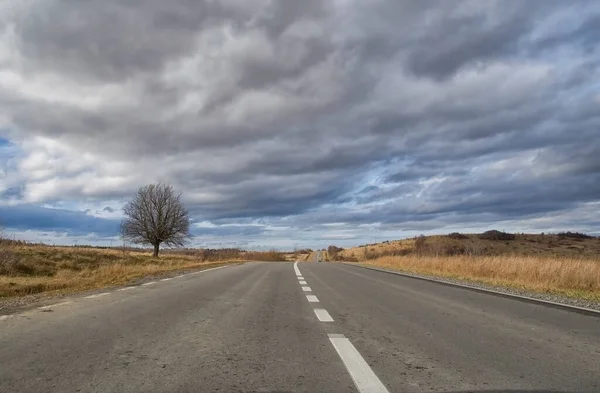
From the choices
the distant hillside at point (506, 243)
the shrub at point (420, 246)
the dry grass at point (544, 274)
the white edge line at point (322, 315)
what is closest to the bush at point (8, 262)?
the white edge line at point (322, 315)

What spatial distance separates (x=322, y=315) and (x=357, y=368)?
4124 mm

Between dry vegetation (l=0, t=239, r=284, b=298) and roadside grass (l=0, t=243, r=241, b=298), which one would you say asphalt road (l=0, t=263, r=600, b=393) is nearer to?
roadside grass (l=0, t=243, r=241, b=298)

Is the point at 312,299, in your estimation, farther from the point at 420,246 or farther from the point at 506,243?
the point at 506,243

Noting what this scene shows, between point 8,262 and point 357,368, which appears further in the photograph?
point 8,262

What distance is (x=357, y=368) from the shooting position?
555 cm

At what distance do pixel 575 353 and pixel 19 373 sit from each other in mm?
6477

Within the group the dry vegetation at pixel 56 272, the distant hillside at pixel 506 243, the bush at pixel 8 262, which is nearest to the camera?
the dry vegetation at pixel 56 272

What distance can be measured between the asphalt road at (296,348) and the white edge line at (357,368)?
0.06 ft

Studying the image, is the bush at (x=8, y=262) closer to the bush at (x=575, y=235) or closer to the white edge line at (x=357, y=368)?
the white edge line at (x=357, y=368)

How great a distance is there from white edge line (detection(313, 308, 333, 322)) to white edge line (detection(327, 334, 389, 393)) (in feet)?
6.04

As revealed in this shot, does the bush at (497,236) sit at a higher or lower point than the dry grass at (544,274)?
higher

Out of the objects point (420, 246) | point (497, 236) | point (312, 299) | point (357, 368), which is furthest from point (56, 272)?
point (497, 236)

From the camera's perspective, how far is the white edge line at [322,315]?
913cm

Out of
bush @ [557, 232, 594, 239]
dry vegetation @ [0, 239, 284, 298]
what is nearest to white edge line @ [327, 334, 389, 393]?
dry vegetation @ [0, 239, 284, 298]
